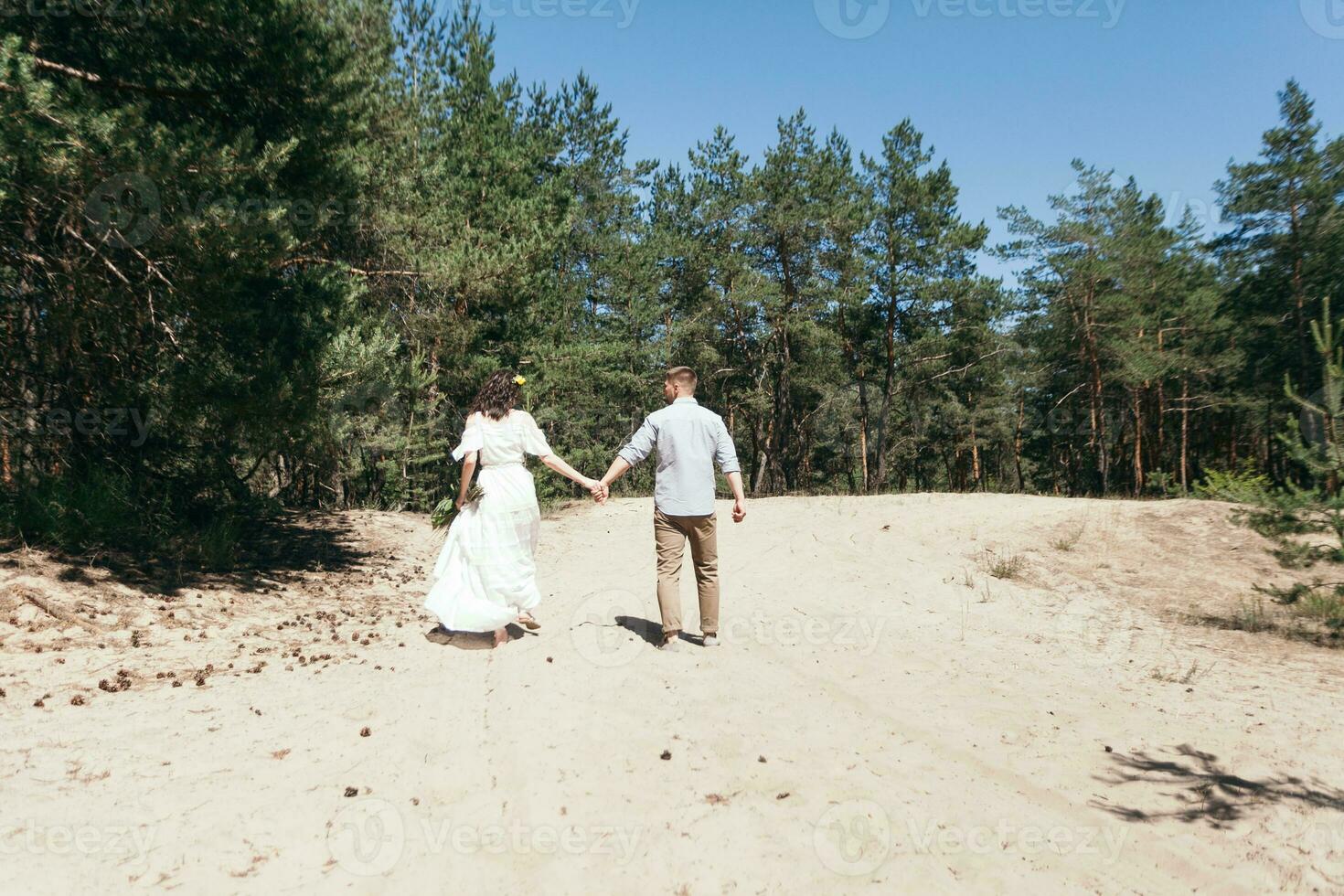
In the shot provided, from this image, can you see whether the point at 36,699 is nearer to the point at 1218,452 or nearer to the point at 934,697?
the point at 934,697

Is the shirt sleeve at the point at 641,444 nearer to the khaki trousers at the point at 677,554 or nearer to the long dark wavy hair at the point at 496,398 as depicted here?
the khaki trousers at the point at 677,554

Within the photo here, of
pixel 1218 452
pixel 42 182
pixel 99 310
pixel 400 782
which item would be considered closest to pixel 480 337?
pixel 99 310

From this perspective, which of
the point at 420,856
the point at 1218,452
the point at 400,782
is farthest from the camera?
the point at 1218,452

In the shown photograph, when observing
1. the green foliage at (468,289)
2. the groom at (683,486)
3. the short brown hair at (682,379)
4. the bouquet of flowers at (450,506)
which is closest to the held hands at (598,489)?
the groom at (683,486)

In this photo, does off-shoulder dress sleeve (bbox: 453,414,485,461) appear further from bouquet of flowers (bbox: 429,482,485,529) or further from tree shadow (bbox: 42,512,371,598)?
tree shadow (bbox: 42,512,371,598)

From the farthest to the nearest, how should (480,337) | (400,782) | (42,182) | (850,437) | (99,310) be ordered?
(850,437), (480,337), (99,310), (42,182), (400,782)

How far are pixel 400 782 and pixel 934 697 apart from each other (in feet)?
12.3

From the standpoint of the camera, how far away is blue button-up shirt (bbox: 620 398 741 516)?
6070 mm

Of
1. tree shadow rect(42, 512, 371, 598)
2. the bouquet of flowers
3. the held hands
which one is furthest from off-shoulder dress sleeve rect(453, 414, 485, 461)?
tree shadow rect(42, 512, 371, 598)

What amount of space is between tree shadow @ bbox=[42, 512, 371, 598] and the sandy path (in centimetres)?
17

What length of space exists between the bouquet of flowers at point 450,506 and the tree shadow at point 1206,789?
199 inches

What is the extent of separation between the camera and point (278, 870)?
305 cm

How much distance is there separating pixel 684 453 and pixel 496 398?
1.76 meters

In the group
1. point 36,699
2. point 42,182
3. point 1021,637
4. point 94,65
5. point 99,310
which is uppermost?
point 94,65
